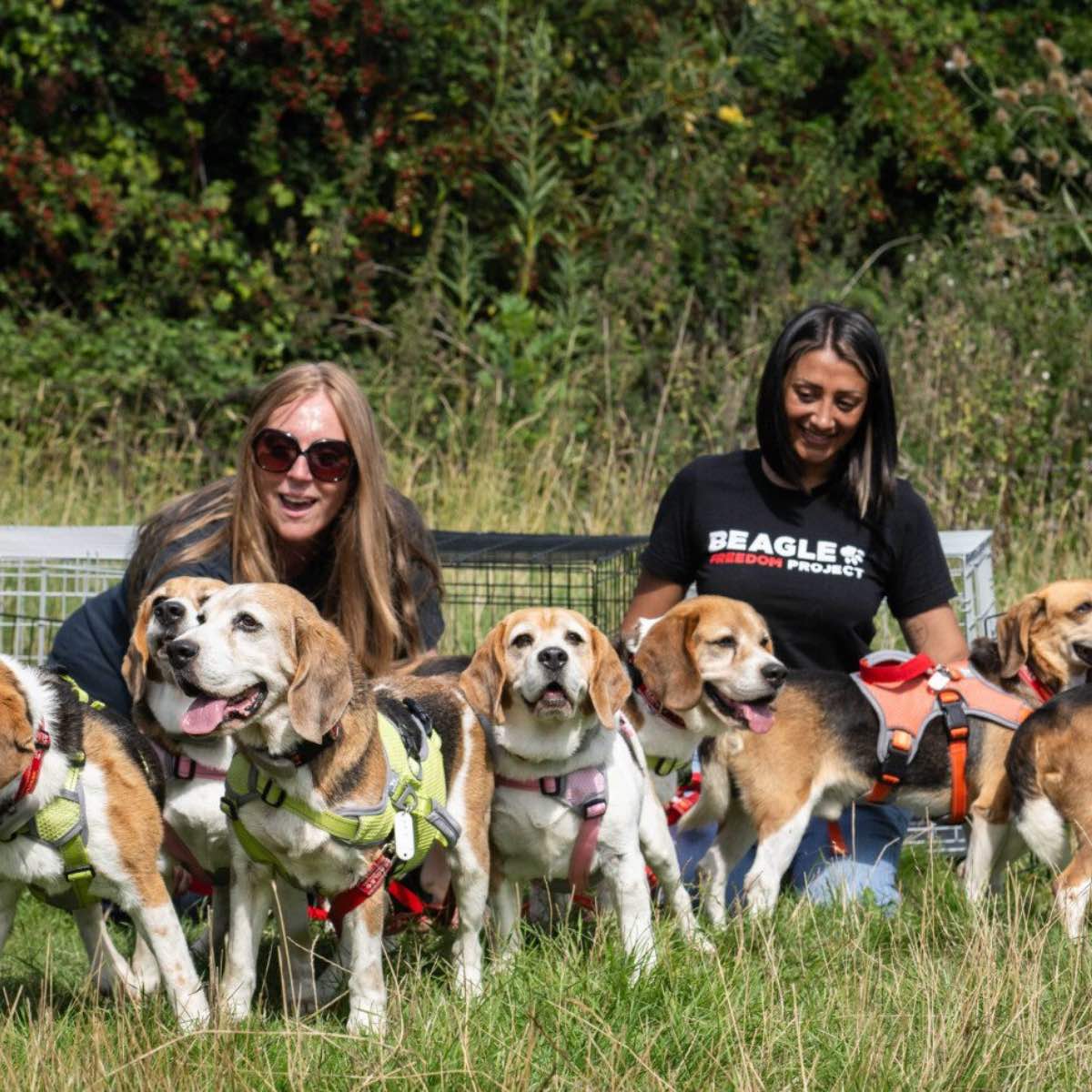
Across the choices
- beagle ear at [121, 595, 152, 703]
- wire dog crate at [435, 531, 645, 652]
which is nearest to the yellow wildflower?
wire dog crate at [435, 531, 645, 652]

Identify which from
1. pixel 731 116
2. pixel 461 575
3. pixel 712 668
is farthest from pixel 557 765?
pixel 731 116

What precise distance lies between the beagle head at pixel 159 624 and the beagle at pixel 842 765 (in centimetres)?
180

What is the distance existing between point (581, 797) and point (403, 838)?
0.58m

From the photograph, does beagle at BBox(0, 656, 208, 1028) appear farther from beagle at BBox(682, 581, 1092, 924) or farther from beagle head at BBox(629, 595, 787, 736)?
beagle at BBox(682, 581, 1092, 924)

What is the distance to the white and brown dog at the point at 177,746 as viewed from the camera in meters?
4.35

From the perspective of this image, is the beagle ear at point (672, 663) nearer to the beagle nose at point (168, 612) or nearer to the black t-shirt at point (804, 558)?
the black t-shirt at point (804, 558)

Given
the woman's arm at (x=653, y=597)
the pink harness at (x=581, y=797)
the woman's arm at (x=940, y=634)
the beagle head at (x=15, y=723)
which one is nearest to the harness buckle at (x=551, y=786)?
the pink harness at (x=581, y=797)

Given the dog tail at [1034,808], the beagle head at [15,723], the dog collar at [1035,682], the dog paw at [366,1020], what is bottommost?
the dog paw at [366,1020]

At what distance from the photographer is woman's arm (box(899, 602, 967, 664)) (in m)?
5.70

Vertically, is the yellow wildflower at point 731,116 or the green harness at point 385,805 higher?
the yellow wildflower at point 731,116

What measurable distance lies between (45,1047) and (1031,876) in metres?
3.13

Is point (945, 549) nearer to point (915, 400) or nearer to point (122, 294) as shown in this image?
point (915, 400)

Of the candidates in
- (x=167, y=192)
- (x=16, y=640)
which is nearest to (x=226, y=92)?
(x=167, y=192)

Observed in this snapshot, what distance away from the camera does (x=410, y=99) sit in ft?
41.0
